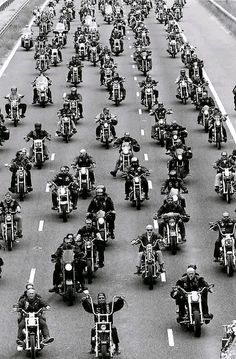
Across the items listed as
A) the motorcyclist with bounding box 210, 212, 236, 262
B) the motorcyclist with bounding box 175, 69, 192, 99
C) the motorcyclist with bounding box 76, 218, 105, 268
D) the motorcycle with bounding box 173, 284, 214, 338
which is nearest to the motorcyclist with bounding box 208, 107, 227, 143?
the motorcyclist with bounding box 175, 69, 192, 99

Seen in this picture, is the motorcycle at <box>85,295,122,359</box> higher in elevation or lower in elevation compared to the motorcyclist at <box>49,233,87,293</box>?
lower

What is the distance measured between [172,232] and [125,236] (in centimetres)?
298

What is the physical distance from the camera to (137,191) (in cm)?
4656

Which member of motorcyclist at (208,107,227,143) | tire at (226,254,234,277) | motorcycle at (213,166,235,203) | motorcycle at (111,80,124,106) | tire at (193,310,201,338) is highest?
motorcycle at (111,80,124,106)

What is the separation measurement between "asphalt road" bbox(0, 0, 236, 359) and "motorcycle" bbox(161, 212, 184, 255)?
412 mm

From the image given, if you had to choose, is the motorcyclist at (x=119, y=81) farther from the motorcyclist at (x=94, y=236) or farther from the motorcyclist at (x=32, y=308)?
the motorcyclist at (x=32, y=308)

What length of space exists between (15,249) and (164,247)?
4845 millimetres

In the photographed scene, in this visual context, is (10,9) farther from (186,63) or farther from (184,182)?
(184,182)

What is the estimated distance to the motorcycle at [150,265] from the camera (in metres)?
37.4

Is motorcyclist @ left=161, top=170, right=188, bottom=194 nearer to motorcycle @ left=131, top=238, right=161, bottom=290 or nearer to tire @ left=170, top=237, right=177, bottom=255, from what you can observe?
tire @ left=170, top=237, right=177, bottom=255

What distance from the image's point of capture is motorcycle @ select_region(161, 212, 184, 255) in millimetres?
40406

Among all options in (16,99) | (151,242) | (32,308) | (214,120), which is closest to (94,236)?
(151,242)

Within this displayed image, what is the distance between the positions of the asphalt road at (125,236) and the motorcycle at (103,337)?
0.50 meters

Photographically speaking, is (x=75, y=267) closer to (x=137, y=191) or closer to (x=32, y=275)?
(x=32, y=275)
